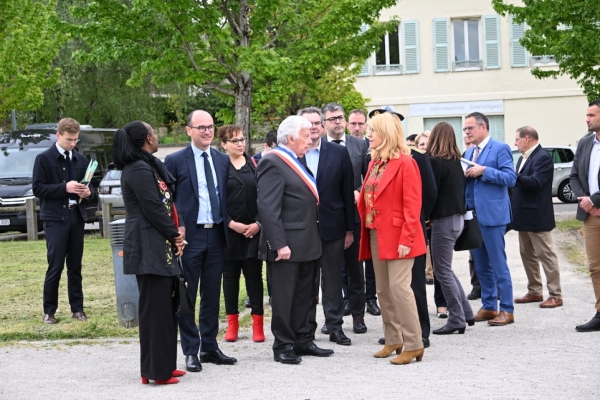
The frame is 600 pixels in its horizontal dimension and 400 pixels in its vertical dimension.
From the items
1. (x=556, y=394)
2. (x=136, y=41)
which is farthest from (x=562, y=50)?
(x=556, y=394)

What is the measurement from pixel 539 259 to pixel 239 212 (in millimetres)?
4002

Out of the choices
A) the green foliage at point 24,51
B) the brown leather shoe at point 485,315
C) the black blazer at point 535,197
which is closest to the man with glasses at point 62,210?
the brown leather shoe at point 485,315

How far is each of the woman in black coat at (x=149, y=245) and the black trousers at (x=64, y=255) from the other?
10.9ft

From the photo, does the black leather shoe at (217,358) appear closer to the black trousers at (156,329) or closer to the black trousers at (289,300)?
the black trousers at (289,300)

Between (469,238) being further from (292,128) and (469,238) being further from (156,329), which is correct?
(156,329)

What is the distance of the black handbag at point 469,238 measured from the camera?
9852 mm

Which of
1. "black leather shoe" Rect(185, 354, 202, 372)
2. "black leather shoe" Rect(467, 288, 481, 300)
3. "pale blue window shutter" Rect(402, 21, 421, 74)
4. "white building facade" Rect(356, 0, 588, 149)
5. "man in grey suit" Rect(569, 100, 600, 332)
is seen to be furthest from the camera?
"pale blue window shutter" Rect(402, 21, 421, 74)

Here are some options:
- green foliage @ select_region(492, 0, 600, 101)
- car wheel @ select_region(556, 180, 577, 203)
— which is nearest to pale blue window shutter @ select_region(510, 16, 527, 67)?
car wheel @ select_region(556, 180, 577, 203)

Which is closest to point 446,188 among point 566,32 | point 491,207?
point 491,207

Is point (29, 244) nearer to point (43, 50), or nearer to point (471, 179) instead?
point (43, 50)

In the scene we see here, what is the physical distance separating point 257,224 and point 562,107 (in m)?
31.6

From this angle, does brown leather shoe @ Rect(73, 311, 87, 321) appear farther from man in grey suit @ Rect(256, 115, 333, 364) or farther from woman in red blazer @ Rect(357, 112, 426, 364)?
woman in red blazer @ Rect(357, 112, 426, 364)

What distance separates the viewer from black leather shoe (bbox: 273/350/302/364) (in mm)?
8398

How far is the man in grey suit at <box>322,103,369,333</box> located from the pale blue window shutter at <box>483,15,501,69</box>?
29834 millimetres
